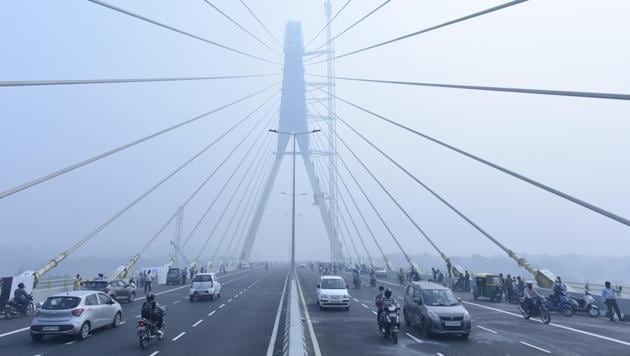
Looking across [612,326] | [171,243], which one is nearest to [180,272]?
[171,243]

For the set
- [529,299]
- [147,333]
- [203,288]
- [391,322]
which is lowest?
[147,333]

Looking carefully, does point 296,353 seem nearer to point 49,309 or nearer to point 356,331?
point 356,331

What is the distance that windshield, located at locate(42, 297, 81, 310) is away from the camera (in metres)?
16.1

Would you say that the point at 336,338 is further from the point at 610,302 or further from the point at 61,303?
the point at 610,302

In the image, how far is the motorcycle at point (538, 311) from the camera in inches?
842

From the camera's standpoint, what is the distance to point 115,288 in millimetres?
29750

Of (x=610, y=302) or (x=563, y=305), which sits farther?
(x=563, y=305)

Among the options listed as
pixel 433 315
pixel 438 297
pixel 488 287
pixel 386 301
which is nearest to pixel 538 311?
pixel 438 297

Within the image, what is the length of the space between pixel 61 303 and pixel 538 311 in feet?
64.1

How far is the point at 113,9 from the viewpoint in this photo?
16.6m

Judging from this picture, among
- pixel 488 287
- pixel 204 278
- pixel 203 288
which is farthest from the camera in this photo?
pixel 488 287

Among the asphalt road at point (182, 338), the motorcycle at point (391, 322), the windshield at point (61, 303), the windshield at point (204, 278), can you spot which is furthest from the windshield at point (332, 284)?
the windshield at point (61, 303)

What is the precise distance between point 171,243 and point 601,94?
6377 centimetres

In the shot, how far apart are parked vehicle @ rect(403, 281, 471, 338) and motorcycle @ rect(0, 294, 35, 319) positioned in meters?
A: 18.1
